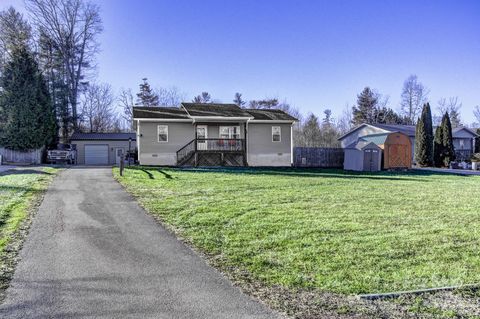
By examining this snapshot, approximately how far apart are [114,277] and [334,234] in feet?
11.6

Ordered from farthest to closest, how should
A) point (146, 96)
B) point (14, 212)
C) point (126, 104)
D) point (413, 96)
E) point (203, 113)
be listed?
point (413, 96) < point (146, 96) < point (126, 104) < point (203, 113) < point (14, 212)

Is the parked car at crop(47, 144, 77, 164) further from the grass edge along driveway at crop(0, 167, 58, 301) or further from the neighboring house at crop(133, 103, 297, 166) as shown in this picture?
the grass edge along driveway at crop(0, 167, 58, 301)

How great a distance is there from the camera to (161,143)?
23297 millimetres

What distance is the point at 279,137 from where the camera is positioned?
82.8 feet

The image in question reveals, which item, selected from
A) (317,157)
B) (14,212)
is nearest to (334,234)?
(14,212)

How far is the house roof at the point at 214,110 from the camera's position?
920 inches

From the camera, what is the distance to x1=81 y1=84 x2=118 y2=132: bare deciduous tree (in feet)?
129

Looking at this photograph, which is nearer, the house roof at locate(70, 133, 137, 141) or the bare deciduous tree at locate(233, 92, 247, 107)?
the house roof at locate(70, 133, 137, 141)

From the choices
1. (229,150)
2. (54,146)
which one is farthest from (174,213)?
(54,146)

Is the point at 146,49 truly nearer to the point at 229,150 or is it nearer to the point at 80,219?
the point at 229,150

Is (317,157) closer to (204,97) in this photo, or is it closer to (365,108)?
(204,97)

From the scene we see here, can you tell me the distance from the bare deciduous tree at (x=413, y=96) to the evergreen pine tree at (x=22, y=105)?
46.0 m

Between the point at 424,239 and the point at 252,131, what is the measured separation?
1944 centimetres

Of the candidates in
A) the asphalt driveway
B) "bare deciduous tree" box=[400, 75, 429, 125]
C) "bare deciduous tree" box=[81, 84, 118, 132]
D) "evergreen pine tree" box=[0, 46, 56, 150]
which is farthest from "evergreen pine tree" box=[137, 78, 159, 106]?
the asphalt driveway
